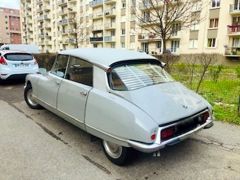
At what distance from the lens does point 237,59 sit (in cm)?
2530

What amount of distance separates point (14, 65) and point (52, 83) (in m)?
5.54

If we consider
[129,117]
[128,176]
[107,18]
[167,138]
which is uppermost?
[107,18]

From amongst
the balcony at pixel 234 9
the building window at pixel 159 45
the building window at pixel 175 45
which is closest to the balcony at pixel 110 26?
the building window at pixel 159 45

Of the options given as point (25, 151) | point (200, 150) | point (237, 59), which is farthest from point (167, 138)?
point (237, 59)

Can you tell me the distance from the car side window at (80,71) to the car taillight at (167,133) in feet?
4.78

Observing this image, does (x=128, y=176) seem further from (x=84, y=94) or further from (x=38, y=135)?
(x=38, y=135)

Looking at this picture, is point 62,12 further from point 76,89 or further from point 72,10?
point 76,89

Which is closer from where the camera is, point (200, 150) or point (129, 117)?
point (129, 117)

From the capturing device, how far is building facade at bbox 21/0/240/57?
25781mm

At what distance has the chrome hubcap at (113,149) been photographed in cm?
323

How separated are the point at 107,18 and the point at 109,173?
41.6m

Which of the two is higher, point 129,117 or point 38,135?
point 129,117

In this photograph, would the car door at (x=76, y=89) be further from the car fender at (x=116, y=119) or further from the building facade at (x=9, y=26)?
the building facade at (x=9, y=26)

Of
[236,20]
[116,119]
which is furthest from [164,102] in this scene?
[236,20]
